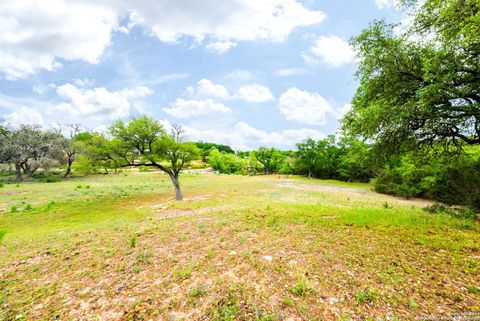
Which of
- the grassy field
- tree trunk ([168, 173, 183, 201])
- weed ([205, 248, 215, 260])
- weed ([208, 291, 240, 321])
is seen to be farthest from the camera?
tree trunk ([168, 173, 183, 201])

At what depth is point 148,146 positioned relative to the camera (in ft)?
60.0

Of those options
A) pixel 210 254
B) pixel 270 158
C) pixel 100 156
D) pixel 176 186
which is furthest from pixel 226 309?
pixel 270 158

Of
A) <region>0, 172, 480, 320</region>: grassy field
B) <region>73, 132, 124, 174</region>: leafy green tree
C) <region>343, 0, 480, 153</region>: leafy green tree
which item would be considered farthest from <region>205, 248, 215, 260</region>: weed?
<region>73, 132, 124, 174</region>: leafy green tree

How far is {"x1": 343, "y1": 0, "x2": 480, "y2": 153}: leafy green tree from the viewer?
255 inches

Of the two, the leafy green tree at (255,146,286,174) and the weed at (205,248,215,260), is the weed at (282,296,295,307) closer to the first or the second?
the weed at (205,248,215,260)

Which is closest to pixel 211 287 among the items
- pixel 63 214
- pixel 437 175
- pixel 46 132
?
pixel 63 214

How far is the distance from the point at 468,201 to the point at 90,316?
19.9m

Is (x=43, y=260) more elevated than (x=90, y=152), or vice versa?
(x=90, y=152)

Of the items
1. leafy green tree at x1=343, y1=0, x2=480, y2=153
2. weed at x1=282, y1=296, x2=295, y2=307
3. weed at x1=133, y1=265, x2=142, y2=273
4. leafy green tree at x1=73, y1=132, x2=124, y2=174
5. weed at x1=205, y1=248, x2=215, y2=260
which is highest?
leafy green tree at x1=343, y1=0, x2=480, y2=153

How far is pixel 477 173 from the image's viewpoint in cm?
1341

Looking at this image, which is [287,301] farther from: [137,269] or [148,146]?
[148,146]

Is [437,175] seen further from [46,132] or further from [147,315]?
[46,132]

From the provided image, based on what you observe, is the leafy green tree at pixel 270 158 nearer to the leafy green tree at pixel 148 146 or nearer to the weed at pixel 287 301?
the leafy green tree at pixel 148 146

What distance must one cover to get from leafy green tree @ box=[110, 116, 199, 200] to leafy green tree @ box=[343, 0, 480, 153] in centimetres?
1414
